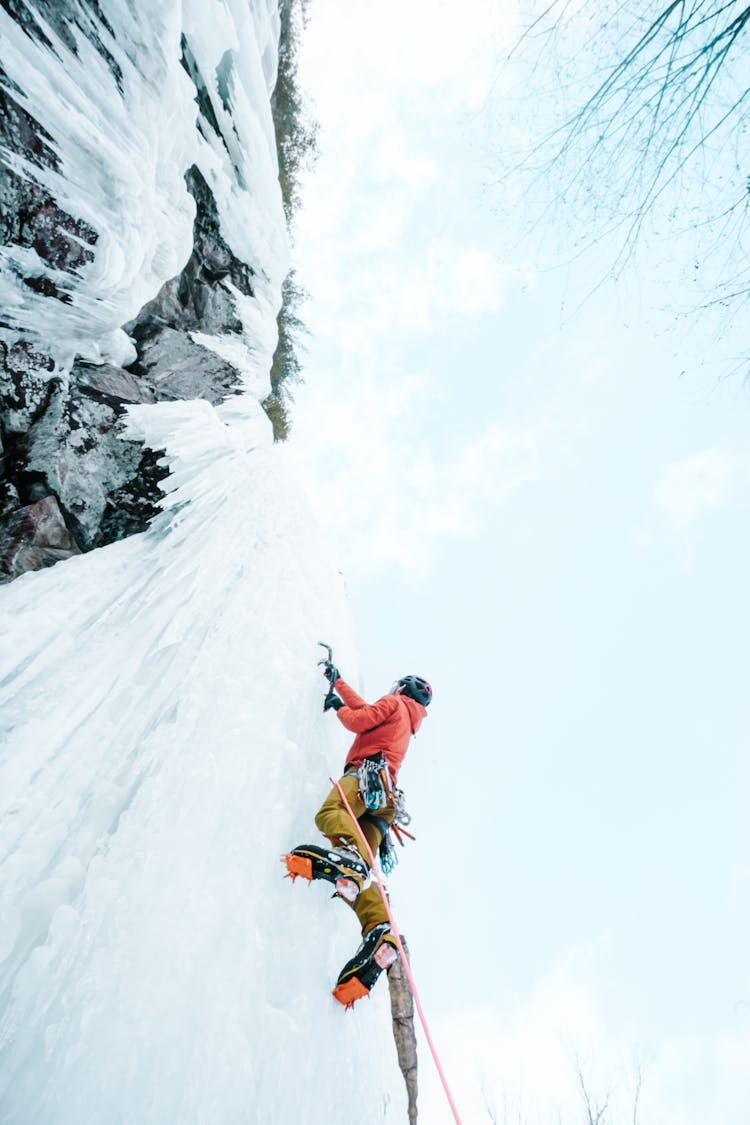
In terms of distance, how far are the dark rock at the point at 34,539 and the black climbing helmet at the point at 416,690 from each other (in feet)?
8.34

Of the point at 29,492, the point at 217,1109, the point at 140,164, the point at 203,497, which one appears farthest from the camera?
the point at 203,497

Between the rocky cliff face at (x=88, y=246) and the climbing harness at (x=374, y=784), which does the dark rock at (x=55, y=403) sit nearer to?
the rocky cliff face at (x=88, y=246)

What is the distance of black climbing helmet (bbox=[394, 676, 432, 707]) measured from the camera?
3.73 m

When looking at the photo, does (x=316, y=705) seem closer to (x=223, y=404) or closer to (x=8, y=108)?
(x=223, y=404)

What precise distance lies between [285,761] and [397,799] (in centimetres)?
74

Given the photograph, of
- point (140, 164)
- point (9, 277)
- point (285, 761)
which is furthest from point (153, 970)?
point (140, 164)

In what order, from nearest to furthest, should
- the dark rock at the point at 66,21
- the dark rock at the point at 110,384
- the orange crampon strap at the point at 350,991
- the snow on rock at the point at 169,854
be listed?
the snow on rock at the point at 169,854 → the orange crampon strap at the point at 350,991 → the dark rock at the point at 66,21 → the dark rock at the point at 110,384

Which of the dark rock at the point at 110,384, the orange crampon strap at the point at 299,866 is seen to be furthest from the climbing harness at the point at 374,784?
the dark rock at the point at 110,384

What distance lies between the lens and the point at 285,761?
3.16 meters

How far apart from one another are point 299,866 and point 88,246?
4.29m

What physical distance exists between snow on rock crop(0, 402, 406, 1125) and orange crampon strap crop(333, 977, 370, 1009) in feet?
0.26

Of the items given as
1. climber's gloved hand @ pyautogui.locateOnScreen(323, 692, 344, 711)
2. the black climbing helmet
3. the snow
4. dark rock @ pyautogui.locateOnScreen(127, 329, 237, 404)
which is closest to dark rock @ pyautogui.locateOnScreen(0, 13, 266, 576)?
the snow

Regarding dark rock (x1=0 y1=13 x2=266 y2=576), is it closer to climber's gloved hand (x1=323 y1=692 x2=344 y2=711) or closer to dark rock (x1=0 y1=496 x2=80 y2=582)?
dark rock (x1=0 y1=496 x2=80 y2=582)

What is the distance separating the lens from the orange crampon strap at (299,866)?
261 centimetres
